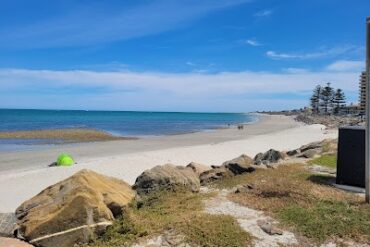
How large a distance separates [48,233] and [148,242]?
1.58 meters

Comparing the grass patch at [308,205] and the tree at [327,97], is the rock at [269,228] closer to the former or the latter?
the grass patch at [308,205]

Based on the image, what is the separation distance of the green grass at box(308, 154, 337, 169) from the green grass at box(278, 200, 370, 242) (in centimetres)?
425

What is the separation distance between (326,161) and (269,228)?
6.59 metres

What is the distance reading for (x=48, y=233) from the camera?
6.45 m

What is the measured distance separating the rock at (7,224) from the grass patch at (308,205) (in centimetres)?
407

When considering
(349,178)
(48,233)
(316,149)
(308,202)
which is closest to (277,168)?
(349,178)

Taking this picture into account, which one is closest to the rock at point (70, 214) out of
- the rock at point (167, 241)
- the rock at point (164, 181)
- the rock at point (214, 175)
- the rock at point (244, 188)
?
the rock at point (167, 241)

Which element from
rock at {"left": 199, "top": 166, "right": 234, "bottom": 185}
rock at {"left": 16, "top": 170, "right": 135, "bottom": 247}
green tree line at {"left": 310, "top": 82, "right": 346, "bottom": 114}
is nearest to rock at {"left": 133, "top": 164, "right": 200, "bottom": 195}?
rock at {"left": 199, "top": 166, "right": 234, "bottom": 185}

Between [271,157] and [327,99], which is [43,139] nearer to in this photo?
[271,157]

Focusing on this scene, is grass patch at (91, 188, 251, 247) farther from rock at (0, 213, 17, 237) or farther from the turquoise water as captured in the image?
the turquoise water

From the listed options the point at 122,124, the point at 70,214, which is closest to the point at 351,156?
the point at 70,214

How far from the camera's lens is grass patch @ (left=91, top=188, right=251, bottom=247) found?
6.15 m

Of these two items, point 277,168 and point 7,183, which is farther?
point 7,183

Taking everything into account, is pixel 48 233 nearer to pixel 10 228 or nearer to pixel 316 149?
pixel 10 228
